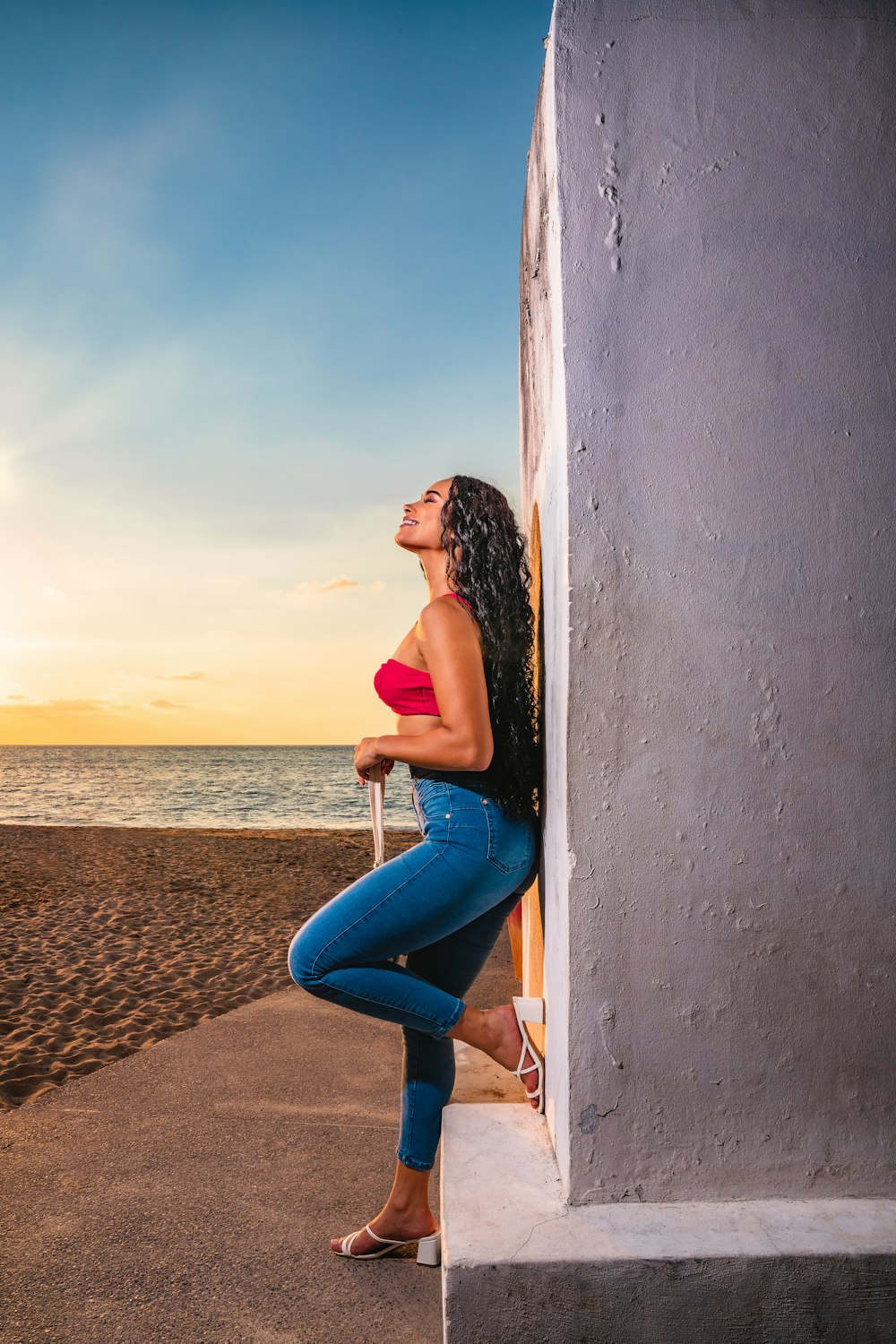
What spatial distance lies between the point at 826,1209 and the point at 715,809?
2.49 ft

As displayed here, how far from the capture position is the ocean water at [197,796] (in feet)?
103

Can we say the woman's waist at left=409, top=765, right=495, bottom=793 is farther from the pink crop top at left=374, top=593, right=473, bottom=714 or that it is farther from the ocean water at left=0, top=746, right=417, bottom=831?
the ocean water at left=0, top=746, right=417, bottom=831

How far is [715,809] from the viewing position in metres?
1.60

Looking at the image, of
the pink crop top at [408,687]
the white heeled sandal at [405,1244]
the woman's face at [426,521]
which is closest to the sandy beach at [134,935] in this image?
the white heeled sandal at [405,1244]

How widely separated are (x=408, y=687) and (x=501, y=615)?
0.95 feet

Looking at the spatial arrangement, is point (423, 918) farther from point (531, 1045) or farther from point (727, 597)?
point (727, 597)

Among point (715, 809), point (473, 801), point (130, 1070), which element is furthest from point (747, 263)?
point (130, 1070)

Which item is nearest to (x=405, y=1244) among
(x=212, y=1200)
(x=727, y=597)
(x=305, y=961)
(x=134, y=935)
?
(x=212, y=1200)

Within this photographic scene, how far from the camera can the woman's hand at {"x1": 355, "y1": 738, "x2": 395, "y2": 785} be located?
202 centimetres

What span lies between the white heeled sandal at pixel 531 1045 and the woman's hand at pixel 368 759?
630 mm

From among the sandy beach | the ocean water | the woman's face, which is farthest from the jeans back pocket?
the ocean water

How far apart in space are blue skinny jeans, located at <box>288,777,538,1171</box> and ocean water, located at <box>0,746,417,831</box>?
44.9ft

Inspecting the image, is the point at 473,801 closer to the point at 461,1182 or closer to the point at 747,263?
the point at 461,1182

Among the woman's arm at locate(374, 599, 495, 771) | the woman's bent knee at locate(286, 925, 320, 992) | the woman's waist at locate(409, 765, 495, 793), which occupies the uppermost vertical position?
the woman's arm at locate(374, 599, 495, 771)
